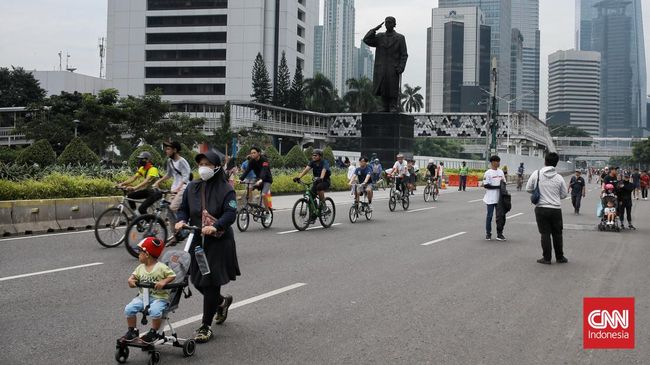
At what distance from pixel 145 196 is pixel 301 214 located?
4.63m

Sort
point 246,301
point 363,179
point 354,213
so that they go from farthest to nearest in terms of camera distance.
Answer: point 363,179, point 354,213, point 246,301

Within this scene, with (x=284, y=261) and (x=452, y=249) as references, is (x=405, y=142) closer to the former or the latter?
(x=452, y=249)

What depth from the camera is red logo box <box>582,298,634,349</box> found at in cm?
645

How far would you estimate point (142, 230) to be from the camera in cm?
1127

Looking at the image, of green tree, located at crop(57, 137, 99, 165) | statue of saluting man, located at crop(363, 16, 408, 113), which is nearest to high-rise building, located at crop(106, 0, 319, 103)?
statue of saluting man, located at crop(363, 16, 408, 113)

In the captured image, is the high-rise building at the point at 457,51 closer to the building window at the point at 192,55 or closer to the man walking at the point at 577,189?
the building window at the point at 192,55

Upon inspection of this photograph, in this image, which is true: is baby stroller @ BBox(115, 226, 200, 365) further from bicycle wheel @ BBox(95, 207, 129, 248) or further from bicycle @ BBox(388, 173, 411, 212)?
bicycle @ BBox(388, 173, 411, 212)

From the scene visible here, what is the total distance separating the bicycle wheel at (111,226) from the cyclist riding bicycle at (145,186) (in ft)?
1.01

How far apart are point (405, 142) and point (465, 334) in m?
32.8

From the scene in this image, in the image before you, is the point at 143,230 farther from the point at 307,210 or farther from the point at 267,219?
the point at 307,210

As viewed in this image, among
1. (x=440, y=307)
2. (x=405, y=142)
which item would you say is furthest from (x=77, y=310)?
(x=405, y=142)

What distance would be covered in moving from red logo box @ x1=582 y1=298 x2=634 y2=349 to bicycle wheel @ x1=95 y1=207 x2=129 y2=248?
8.04 meters

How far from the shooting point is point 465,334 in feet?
21.7

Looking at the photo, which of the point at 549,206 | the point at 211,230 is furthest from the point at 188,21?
the point at 211,230
